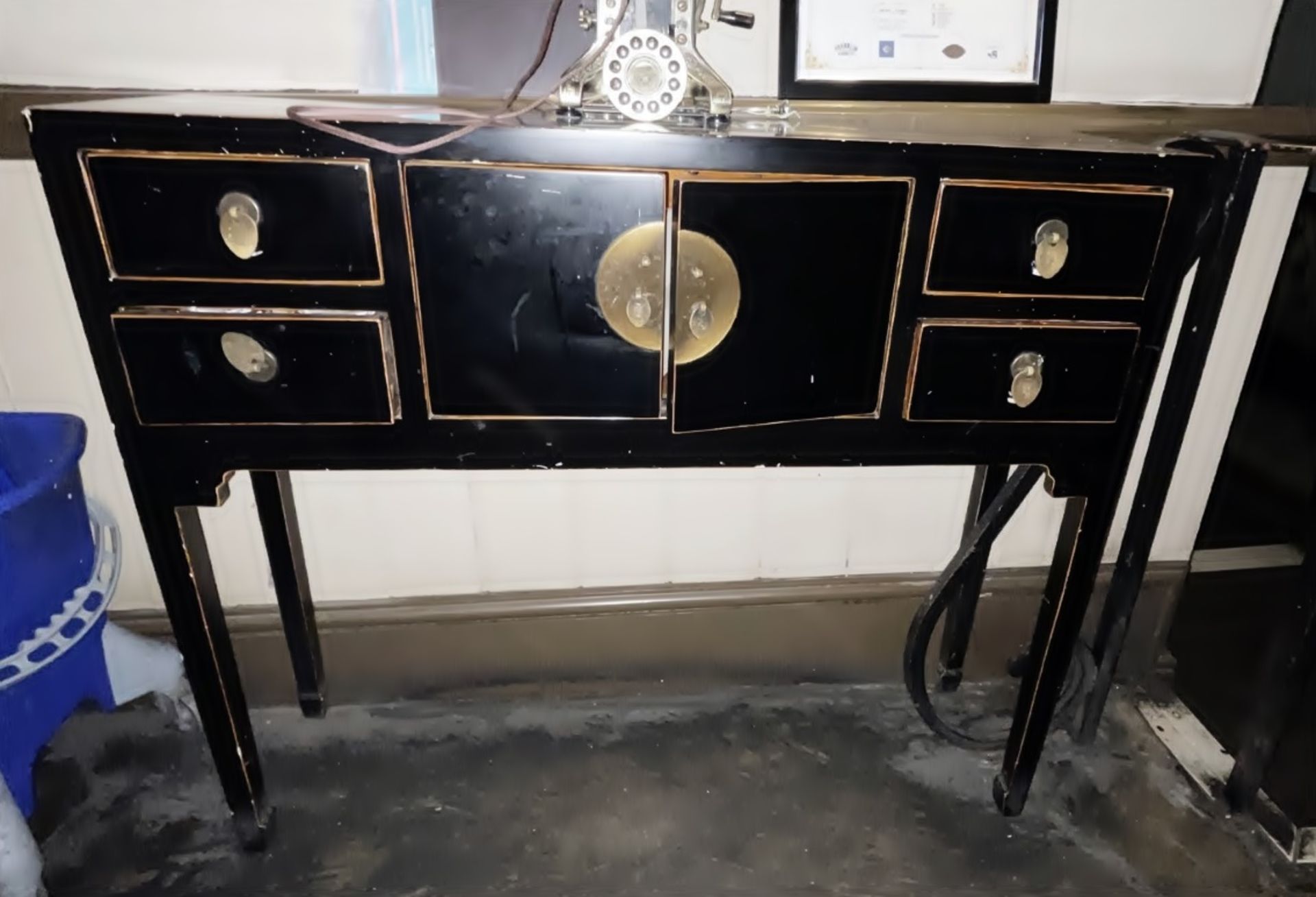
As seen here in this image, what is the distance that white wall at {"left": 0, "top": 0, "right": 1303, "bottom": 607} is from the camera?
108 centimetres

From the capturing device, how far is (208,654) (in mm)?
1007

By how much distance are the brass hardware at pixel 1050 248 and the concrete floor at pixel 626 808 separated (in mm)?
768

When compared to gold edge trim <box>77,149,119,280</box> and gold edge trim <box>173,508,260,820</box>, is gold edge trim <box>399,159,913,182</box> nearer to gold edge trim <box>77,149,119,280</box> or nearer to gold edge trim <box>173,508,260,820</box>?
gold edge trim <box>77,149,119,280</box>

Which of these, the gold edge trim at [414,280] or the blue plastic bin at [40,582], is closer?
the gold edge trim at [414,280]

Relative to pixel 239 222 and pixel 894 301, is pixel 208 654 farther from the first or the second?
pixel 894 301

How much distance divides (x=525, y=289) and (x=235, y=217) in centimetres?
25

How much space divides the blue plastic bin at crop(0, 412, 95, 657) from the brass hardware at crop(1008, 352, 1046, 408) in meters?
1.09

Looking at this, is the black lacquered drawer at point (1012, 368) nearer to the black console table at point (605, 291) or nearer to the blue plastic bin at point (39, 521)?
the black console table at point (605, 291)

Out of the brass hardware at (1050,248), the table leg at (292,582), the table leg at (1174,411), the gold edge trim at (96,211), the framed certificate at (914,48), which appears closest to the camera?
A: the gold edge trim at (96,211)

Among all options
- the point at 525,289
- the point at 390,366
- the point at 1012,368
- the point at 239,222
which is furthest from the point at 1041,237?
the point at 239,222

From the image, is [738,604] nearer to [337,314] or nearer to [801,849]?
[801,849]

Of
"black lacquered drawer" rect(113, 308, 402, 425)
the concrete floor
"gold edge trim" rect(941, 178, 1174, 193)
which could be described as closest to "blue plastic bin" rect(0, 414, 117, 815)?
the concrete floor

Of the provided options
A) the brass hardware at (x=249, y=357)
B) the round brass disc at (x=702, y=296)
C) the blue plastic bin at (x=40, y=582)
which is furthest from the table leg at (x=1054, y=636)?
the blue plastic bin at (x=40, y=582)

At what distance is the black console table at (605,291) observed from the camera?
2.53 feet
